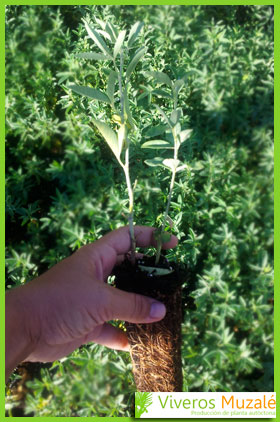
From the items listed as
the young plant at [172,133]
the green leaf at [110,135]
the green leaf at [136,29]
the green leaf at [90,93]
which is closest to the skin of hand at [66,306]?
the young plant at [172,133]

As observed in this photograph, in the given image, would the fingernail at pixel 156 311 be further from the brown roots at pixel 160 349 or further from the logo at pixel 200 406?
the logo at pixel 200 406

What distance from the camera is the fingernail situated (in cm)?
97

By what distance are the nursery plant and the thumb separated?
3 cm

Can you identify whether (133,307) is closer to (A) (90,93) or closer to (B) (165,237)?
(B) (165,237)

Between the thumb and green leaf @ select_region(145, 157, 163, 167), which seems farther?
green leaf @ select_region(145, 157, 163, 167)

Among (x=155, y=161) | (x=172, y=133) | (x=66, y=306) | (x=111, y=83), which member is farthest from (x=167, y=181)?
(x=66, y=306)

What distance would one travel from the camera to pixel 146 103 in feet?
4.88

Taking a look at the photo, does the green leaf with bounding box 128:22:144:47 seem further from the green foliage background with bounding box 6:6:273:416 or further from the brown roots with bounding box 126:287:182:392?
the brown roots with bounding box 126:287:182:392

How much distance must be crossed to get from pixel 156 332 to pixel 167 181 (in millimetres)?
631

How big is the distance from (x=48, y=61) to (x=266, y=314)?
1.35 m

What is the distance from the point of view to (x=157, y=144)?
3.41 feet

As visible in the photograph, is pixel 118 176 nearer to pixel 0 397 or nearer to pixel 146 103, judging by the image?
pixel 146 103

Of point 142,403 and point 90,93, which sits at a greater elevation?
point 90,93

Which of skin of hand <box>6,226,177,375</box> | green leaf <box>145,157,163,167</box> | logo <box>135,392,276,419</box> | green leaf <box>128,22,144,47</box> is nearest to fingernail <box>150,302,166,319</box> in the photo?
skin of hand <box>6,226,177,375</box>
